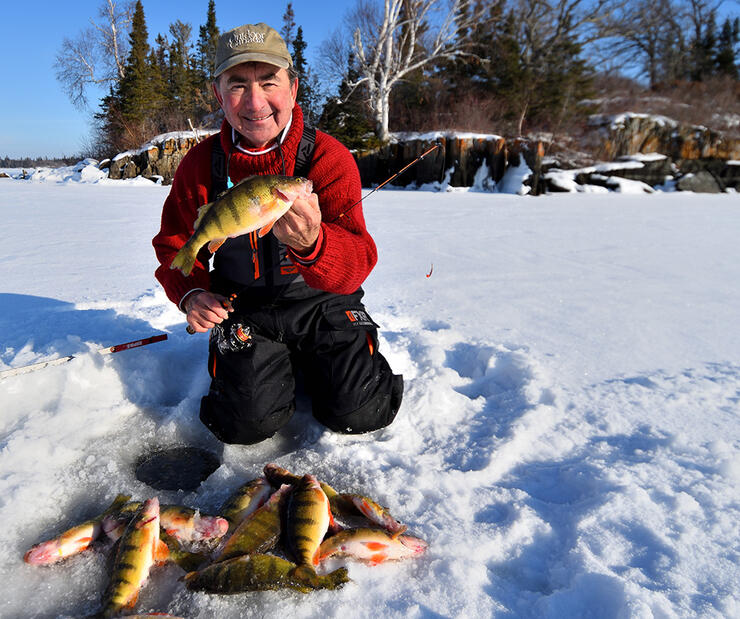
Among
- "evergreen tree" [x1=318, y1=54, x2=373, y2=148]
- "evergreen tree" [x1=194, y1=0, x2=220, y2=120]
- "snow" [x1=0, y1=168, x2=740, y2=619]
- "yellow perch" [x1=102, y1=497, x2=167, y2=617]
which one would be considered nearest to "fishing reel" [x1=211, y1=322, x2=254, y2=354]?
"snow" [x1=0, y1=168, x2=740, y2=619]

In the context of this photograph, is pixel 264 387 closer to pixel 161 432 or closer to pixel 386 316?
pixel 161 432

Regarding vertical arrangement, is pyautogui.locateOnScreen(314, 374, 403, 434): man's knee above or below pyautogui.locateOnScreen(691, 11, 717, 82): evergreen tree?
below

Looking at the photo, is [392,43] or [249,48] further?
[392,43]

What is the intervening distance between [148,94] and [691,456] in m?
28.4

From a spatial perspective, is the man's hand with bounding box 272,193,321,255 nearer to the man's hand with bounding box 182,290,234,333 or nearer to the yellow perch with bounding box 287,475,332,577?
the man's hand with bounding box 182,290,234,333

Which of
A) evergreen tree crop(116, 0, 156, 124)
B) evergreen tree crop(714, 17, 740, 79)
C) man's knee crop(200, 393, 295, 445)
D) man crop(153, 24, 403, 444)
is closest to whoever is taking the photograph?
man crop(153, 24, 403, 444)

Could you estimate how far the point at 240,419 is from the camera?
2225mm

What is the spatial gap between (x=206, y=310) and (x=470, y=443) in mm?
1338

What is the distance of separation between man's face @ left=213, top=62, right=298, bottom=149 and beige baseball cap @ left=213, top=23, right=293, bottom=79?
0.05m

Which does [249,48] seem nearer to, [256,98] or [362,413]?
[256,98]

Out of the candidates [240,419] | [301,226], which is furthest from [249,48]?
[240,419]

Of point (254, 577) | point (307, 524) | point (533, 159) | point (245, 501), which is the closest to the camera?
point (254, 577)

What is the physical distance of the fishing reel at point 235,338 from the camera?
237 centimetres

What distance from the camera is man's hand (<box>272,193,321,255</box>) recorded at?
5.55ft
